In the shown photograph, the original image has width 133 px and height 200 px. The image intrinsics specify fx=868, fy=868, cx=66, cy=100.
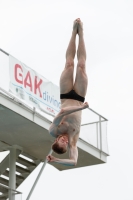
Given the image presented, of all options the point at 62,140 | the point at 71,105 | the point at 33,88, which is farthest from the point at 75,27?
the point at 33,88

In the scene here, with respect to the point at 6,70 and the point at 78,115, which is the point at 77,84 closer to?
the point at 78,115

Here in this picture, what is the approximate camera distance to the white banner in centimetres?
2619

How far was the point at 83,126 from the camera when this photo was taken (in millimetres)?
28844

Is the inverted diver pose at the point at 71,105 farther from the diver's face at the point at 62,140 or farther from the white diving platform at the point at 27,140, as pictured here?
the white diving platform at the point at 27,140

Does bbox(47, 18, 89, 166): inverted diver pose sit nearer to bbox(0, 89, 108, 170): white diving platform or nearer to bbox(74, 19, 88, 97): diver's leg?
bbox(74, 19, 88, 97): diver's leg

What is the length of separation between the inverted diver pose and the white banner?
6.79 meters

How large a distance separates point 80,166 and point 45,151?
81.9 inches

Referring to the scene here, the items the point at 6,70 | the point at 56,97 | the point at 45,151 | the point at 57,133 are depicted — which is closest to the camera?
the point at 57,133

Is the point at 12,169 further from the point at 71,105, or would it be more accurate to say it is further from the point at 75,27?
the point at 71,105

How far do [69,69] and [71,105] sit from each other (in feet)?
3.02

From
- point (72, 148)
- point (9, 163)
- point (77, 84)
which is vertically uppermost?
point (9, 163)

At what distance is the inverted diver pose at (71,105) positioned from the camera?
59.6 feet

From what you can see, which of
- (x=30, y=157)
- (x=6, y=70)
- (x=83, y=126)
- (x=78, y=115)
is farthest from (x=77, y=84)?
(x=30, y=157)

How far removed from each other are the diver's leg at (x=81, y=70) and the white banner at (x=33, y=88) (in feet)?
22.3
